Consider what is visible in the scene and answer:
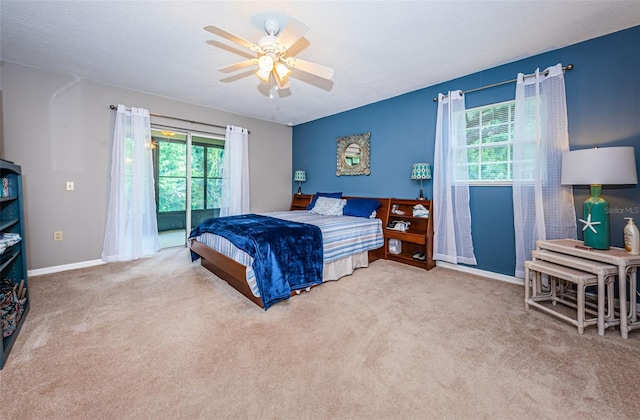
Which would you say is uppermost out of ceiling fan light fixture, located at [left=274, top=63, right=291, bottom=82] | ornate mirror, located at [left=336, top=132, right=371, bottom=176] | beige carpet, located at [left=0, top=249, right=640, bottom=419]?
ceiling fan light fixture, located at [left=274, top=63, right=291, bottom=82]

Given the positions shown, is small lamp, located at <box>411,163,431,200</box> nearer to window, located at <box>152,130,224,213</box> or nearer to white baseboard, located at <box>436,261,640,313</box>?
white baseboard, located at <box>436,261,640,313</box>

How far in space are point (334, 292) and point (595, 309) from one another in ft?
7.66

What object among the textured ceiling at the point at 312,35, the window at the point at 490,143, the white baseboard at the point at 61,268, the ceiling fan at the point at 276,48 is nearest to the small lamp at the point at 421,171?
the window at the point at 490,143

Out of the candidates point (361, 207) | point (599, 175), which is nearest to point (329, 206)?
point (361, 207)

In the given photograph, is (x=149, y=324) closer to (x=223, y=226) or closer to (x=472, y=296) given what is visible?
(x=223, y=226)

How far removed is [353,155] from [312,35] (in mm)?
2493

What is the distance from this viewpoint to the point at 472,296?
8.64 ft

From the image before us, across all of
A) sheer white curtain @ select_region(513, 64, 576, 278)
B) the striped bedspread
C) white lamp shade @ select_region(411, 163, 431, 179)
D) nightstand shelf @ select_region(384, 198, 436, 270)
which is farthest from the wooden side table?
the striped bedspread

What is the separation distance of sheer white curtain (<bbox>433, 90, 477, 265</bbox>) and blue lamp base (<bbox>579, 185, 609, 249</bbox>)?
46.0 inches

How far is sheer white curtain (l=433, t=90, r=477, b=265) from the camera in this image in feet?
10.8

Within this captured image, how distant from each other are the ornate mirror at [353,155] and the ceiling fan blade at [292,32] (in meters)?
2.61

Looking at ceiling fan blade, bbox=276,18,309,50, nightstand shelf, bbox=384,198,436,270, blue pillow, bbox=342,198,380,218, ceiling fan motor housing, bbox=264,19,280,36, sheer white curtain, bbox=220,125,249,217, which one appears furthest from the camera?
sheer white curtain, bbox=220,125,249,217

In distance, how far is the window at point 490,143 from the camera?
3023 mm

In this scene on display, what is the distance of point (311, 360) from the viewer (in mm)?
1648
